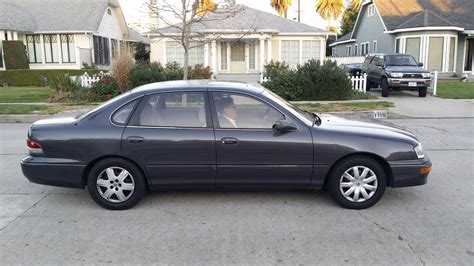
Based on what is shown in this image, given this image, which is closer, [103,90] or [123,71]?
[123,71]

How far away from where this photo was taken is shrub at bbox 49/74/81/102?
15320 millimetres

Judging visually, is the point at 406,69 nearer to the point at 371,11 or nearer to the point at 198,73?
the point at 198,73

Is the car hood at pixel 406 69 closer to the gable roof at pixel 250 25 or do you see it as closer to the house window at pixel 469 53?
the gable roof at pixel 250 25

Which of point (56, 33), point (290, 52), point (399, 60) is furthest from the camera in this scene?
point (56, 33)

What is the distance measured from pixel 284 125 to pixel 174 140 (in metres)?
1.29

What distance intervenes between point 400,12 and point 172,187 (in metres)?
29.0

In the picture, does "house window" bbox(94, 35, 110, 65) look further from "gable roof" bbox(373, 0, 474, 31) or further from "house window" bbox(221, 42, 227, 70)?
"gable roof" bbox(373, 0, 474, 31)

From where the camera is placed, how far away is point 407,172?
4621 mm

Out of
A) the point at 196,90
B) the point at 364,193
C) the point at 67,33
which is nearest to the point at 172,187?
the point at 196,90

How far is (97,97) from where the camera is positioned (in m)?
15.0

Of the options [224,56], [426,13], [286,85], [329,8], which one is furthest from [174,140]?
[329,8]

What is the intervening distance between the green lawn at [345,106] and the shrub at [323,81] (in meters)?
1.36

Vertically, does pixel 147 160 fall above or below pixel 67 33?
below

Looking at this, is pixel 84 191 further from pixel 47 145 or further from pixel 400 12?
pixel 400 12
